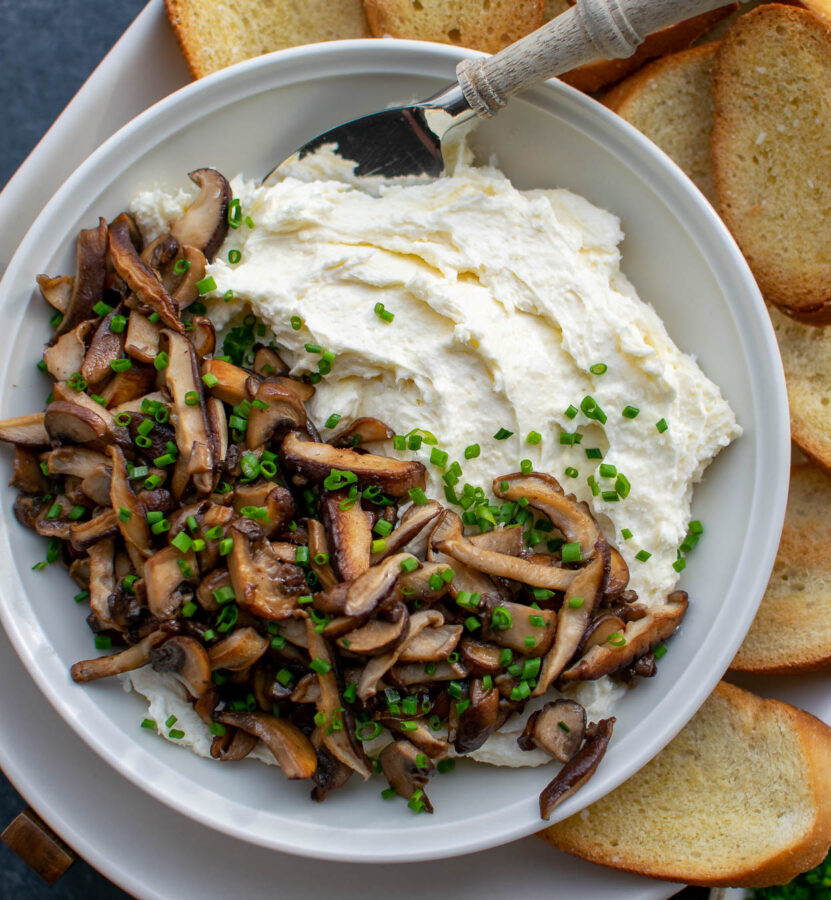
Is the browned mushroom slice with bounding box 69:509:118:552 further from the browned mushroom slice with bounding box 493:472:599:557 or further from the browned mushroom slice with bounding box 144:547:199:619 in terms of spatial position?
the browned mushroom slice with bounding box 493:472:599:557

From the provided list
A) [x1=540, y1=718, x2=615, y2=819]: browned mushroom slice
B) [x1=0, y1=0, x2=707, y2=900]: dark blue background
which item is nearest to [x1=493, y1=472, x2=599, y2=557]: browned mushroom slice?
[x1=540, y1=718, x2=615, y2=819]: browned mushroom slice

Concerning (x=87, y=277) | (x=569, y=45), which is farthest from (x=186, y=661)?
(x=569, y=45)

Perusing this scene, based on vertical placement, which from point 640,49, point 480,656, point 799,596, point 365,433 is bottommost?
point 799,596

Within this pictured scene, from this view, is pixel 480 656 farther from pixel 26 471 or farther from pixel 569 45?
pixel 569 45

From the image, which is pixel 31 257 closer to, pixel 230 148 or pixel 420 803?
pixel 230 148

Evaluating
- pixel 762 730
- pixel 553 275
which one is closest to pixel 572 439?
pixel 553 275
